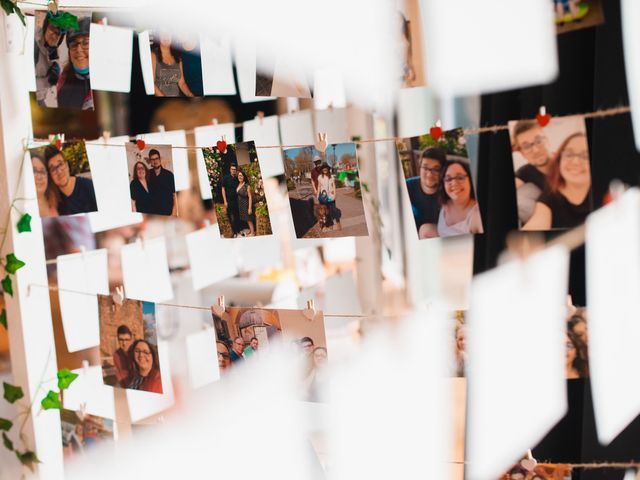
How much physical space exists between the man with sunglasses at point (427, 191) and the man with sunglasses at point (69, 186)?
692 mm

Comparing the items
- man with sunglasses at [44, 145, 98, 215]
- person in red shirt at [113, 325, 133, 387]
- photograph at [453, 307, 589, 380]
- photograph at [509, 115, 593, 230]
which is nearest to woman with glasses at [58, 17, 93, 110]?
man with sunglasses at [44, 145, 98, 215]

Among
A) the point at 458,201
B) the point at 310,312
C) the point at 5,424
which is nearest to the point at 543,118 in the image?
the point at 458,201

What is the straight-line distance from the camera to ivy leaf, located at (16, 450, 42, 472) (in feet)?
4.81

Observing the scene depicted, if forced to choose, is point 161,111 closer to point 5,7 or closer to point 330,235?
point 5,7

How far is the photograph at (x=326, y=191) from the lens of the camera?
112 centimetres

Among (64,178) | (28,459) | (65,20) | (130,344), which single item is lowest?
(28,459)

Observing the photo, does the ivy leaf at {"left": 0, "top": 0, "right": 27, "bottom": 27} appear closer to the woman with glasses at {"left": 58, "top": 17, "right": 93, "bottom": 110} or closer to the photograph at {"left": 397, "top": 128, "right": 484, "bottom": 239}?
the woman with glasses at {"left": 58, "top": 17, "right": 93, "bottom": 110}

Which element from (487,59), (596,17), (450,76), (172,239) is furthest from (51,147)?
(172,239)

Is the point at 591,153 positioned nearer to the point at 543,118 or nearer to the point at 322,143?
the point at 543,118

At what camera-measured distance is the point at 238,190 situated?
3.96ft

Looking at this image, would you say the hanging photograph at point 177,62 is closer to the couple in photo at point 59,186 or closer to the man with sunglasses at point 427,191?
the couple in photo at point 59,186

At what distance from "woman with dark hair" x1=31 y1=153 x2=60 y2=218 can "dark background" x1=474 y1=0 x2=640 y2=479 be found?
94cm

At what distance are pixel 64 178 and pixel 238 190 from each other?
44cm

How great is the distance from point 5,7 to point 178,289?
220 centimetres
